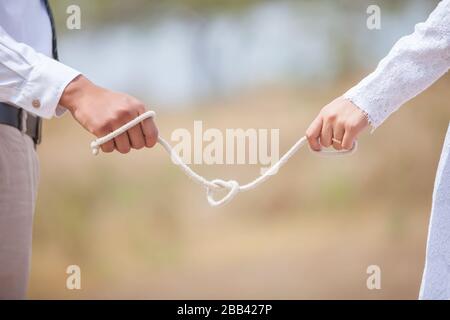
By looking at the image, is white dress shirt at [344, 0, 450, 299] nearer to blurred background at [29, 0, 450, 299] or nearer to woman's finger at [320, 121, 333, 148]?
woman's finger at [320, 121, 333, 148]

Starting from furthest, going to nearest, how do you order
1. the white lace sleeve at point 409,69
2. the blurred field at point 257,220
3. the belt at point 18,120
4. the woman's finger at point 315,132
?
the blurred field at point 257,220
the belt at point 18,120
the woman's finger at point 315,132
the white lace sleeve at point 409,69


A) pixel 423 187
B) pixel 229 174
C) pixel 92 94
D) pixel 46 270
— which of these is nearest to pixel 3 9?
pixel 92 94

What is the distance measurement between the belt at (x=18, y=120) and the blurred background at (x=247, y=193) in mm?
1170

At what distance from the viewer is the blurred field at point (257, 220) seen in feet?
7.89

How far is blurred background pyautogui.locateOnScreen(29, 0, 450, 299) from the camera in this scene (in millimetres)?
2408

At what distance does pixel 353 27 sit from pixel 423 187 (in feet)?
1.80

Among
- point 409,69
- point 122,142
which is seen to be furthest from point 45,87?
point 409,69

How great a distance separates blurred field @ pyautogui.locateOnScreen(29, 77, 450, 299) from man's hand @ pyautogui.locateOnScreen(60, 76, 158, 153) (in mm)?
1359

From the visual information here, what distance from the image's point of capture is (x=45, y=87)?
1.03m

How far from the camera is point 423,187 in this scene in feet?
7.97

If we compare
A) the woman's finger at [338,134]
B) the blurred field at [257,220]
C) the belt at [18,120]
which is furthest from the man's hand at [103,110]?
the blurred field at [257,220]

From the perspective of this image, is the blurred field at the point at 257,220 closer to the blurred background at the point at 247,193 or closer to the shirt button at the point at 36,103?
the blurred background at the point at 247,193

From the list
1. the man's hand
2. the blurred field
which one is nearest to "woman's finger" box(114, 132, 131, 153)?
the man's hand

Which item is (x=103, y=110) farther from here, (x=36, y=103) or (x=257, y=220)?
(x=257, y=220)
